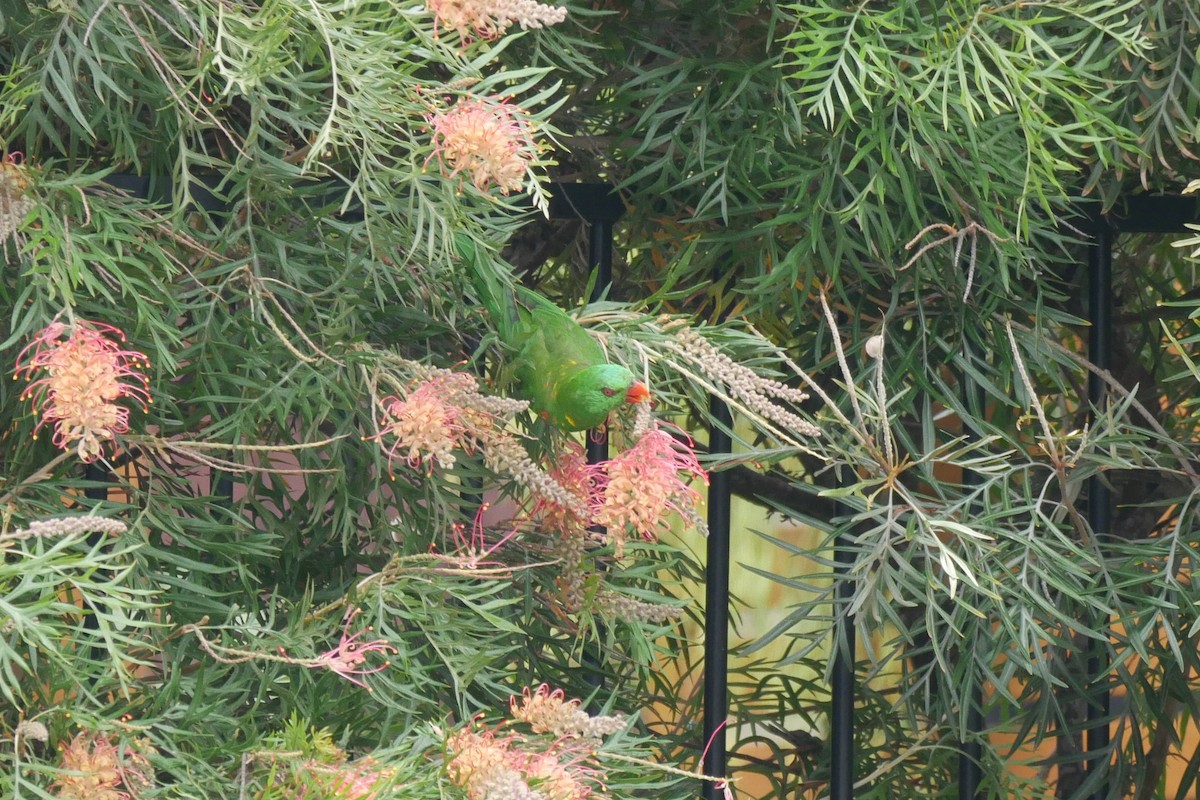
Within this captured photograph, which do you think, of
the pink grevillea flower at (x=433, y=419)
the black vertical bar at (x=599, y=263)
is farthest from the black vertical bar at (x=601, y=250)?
the pink grevillea flower at (x=433, y=419)

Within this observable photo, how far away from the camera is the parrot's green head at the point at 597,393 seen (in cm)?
64

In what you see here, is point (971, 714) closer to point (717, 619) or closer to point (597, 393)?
point (717, 619)

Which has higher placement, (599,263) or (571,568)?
(599,263)

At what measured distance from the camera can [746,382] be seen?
63 centimetres

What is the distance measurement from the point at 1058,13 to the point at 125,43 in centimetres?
54

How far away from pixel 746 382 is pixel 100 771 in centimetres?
33

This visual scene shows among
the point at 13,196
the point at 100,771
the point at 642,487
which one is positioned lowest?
the point at 100,771

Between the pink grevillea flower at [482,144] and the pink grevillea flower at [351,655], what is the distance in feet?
0.71

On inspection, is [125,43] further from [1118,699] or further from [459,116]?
[1118,699]

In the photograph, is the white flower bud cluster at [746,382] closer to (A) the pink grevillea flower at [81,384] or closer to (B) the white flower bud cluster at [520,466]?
(B) the white flower bud cluster at [520,466]

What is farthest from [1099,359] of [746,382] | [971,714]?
[746,382]

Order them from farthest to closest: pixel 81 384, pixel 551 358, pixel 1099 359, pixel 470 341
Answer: pixel 1099 359 < pixel 470 341 < pixel 551 358 < pixel 81 384

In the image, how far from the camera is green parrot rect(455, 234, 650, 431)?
0.65m

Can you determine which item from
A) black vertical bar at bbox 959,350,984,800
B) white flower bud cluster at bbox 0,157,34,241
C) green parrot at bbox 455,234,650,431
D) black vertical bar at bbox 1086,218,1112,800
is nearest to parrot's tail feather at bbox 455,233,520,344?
green parrot at bbox 455,234,650,431
